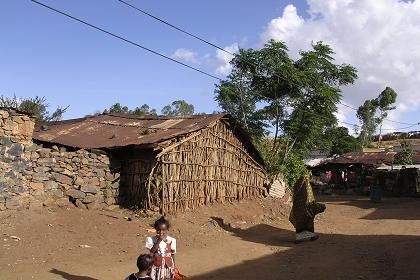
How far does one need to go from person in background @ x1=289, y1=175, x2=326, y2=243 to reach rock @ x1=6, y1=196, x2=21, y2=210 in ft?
25.8

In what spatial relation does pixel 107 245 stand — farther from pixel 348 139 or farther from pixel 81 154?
pixel 348 139

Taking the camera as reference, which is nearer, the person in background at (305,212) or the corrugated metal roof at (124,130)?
the person in background at (305,212)

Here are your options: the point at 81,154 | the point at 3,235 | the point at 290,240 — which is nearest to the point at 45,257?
the point at 3,235

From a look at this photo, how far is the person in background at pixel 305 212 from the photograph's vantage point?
13227mm

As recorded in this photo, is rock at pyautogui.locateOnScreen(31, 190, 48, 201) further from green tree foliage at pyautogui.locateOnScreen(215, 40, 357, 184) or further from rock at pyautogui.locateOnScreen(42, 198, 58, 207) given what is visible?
green tree foliage at pyautogui.locateOnScreen(215, 40, 357, 184)

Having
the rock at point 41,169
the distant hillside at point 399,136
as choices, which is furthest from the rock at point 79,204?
the distant hillside at point 399,136

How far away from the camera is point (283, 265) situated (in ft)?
32.8

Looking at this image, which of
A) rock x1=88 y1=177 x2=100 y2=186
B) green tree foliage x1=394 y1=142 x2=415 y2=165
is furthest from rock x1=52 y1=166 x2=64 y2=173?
green tree foliage x1=394 y1=142 x2=415 y2=165

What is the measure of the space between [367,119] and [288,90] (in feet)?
105

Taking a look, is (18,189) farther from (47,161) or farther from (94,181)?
(94,181)

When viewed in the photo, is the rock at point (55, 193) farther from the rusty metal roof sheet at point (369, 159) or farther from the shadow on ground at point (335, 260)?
the rusty metal roof sheet at point (369, 159)

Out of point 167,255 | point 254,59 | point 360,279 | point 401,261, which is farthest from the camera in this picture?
point 254,59

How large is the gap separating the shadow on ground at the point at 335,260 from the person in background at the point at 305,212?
1.07ft

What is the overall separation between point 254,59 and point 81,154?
1385 centimetres
